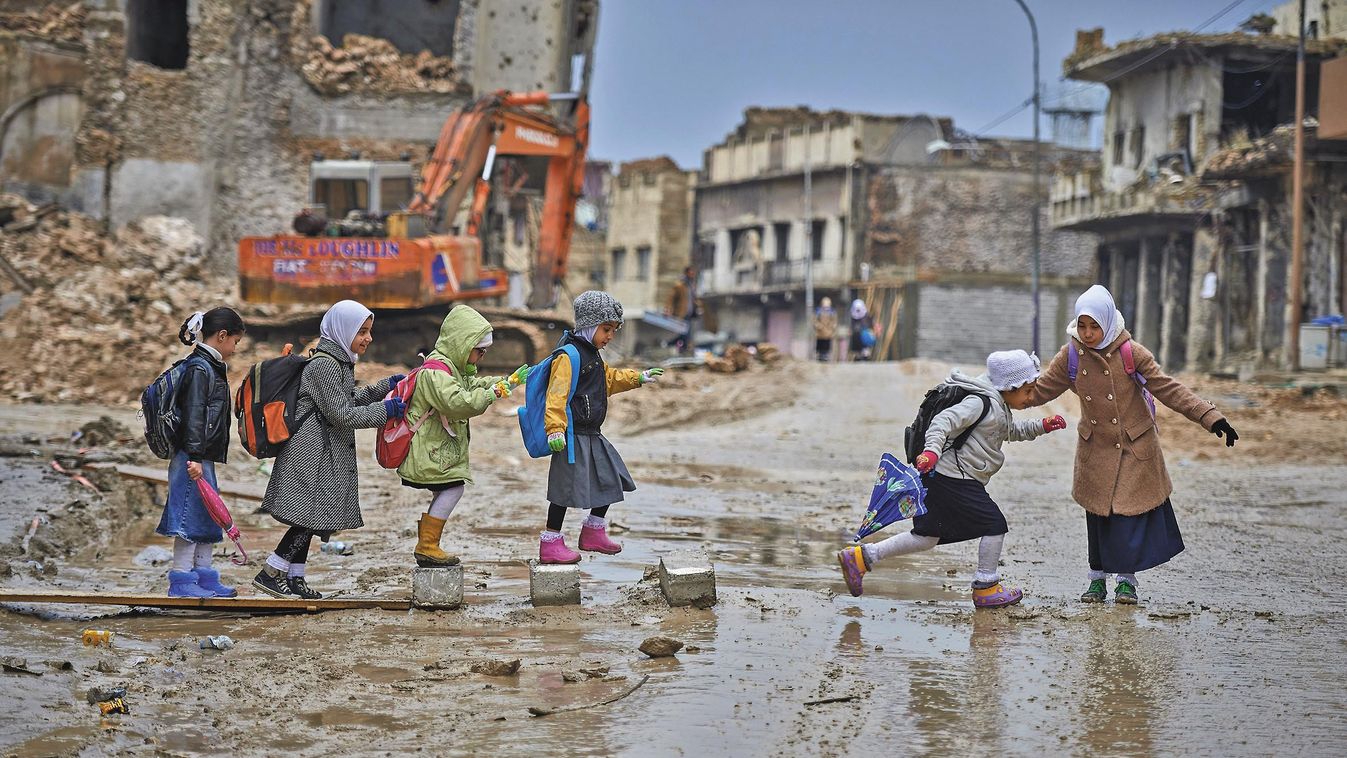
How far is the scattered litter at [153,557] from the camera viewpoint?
8969mm

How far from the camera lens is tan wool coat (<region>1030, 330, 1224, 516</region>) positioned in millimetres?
7625

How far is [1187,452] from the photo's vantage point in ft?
59.8

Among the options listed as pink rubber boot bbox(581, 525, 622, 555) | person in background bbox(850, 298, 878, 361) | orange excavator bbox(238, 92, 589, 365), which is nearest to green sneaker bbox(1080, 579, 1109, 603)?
pink rubber boot bbox(581, 525, 622, 555)

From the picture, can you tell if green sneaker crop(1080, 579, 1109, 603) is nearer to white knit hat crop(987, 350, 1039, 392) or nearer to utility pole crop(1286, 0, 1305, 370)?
white knit hat crop(987, 350, 1039, 392)

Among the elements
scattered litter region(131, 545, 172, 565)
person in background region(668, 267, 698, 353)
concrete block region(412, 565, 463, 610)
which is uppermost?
person in background region(668, 267, 698, 353)

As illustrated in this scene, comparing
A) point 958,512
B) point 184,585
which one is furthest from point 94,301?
point 958,512

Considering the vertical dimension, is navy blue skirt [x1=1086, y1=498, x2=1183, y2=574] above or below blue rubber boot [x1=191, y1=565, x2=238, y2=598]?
above

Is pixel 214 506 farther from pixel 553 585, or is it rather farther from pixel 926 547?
pixel 926 547

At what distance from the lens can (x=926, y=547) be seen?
7.90 m

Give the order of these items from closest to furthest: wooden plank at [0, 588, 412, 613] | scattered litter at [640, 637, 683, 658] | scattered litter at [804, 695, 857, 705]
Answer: scattered litter at [804, 695, 857, 705] < scattered litter at [640, 637, 683, 658] < wooden plank at [0, 588, 412, 613]

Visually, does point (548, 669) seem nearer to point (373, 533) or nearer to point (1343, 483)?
point (373, 533)

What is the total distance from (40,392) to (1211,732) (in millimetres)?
17176

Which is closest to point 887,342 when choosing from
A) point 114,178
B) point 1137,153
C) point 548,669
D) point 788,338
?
point 788,338

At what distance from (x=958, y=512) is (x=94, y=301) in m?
17.7
